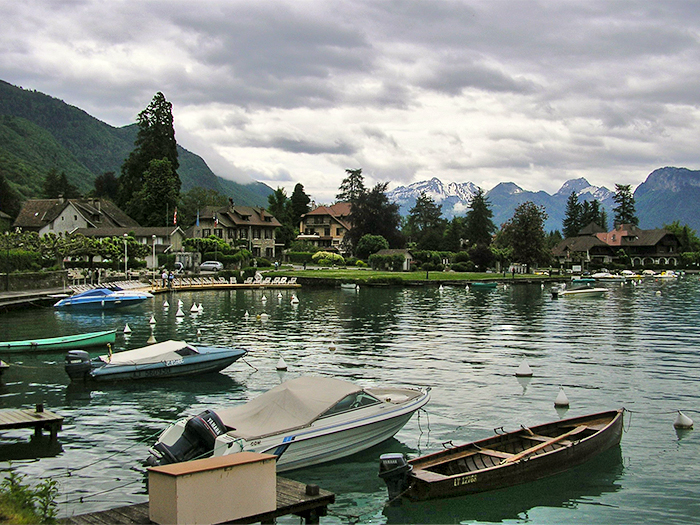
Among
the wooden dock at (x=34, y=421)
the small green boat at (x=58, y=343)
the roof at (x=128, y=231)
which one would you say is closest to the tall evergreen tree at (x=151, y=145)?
the roof at (x=128, y=231)

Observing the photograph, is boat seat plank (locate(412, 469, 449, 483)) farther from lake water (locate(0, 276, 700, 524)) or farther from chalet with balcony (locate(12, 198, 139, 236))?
chalet with balcony (locate(12, 198, 139, 236))

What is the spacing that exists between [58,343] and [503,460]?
26.6m

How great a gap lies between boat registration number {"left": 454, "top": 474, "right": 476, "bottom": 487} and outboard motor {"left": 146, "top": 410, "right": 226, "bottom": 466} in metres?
5.82

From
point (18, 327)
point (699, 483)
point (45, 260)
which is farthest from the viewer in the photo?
point (45, 260)

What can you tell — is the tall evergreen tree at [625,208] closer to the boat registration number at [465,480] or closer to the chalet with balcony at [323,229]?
the chalet with balcony at [323,229]

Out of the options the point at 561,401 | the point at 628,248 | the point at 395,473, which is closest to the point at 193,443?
the point at 395,473

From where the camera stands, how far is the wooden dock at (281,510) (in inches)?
444

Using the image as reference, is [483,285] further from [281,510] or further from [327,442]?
[281,510]

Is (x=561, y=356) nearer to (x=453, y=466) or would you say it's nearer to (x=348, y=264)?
(x=453, y=466)

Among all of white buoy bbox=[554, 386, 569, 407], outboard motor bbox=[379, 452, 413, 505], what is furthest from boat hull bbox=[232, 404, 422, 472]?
white buoy bbox=[554, 386, 569, 407]

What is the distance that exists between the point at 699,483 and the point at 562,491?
3.69 meters

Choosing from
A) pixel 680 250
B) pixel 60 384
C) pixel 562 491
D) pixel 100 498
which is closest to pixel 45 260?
pixel 60 384

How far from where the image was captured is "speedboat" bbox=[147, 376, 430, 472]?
51.1ft

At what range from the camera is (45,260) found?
75625mm
